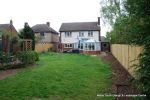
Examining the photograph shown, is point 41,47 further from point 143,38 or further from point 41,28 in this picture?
point 143,38

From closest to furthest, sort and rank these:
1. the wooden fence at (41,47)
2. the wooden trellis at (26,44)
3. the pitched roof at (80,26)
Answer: the wooden trellis at (26,44), the wooden fence at (41,47), the pitched roof at (80,26)

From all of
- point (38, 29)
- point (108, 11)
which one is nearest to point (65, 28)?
point (38, 29)

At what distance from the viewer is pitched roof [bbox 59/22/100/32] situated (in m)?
56.6

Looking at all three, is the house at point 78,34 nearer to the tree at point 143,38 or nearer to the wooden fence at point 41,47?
the wooden fence at point 41,47

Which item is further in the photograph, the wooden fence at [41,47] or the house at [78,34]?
the house at [78,34]

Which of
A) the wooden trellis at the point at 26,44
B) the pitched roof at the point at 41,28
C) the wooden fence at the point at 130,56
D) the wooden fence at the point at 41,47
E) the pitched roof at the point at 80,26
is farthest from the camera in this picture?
the pitched roof at the point at 41,28

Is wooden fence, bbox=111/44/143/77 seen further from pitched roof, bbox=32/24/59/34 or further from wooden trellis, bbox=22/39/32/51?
pitched roof, bbox=32/24/59/34

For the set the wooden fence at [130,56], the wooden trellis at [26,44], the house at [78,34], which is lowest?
the wooden fence at [130,56]

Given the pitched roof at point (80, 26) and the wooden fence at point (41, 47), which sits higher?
the pitched roof at point (80, 26)

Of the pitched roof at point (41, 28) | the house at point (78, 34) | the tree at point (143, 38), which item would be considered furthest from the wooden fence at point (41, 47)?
the tree at point (143, 38)

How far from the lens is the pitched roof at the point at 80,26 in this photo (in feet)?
186

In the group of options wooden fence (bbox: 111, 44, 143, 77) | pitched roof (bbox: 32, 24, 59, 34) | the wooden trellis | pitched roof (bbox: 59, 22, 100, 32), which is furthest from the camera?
pitched roof (bbox: 32, 24, 59, 34)

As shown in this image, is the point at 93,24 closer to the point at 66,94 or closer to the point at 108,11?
the point at 108,11

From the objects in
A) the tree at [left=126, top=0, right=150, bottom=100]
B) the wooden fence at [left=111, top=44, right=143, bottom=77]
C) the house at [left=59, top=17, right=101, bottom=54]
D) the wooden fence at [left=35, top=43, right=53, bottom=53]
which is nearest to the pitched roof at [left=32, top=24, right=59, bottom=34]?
the house at [left=59, top=17, right=101, bottom=54]
